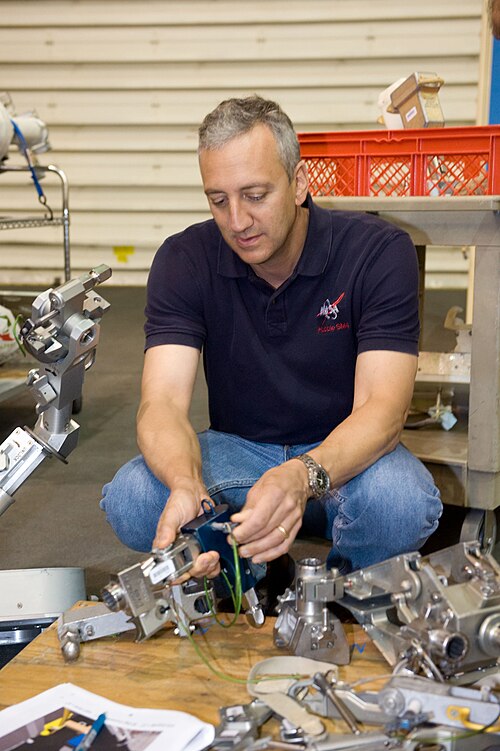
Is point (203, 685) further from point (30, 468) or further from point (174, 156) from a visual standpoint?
point (174, 156)

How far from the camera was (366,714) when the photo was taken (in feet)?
4.12

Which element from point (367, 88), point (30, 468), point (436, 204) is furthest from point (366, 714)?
point (367, 88)

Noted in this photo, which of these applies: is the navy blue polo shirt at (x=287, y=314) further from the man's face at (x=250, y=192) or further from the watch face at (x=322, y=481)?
the watch face at (x=322, y=481)

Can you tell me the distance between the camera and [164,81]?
695 centimetres

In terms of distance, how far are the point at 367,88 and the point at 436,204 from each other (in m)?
4.80

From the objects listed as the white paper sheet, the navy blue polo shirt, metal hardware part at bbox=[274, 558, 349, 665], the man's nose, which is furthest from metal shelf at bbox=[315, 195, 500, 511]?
the white paper sheet

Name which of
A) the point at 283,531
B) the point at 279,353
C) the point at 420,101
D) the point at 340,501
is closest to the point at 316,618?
the point at 283,531

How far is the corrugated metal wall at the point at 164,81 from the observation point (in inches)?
259

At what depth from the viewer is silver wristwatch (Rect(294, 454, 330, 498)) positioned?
5.31 feet

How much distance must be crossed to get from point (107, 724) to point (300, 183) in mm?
1164

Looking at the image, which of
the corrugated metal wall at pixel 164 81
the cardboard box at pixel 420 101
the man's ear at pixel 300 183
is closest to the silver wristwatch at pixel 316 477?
the man's ear at pixel 300 183

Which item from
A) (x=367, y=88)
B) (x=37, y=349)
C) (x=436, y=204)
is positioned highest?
(x=367, y=88)

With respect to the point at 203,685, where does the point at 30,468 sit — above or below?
above

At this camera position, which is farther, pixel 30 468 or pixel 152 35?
pixel 152 35
